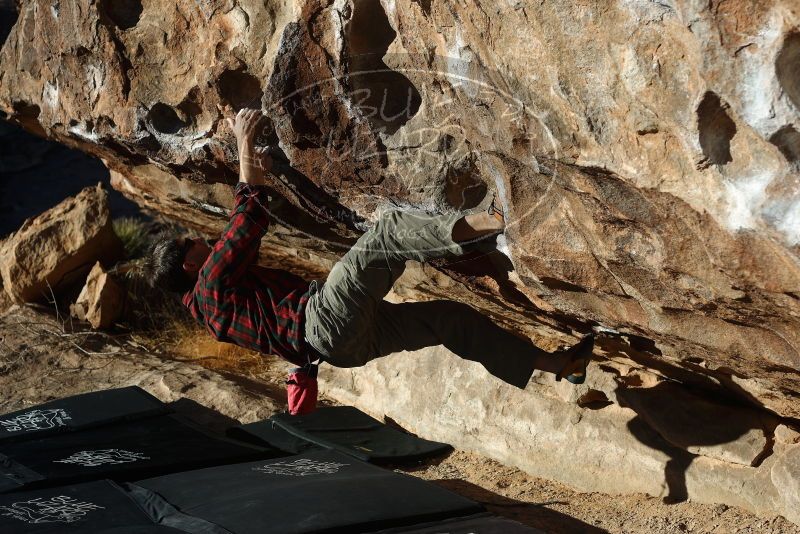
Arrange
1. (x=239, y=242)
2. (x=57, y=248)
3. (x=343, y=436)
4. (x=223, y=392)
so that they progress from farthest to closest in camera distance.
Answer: (x=57, y=248) < (x=223, y=392) < (x=343, y=436) < (x=239, y=242)

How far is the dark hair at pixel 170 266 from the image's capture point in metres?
3.25

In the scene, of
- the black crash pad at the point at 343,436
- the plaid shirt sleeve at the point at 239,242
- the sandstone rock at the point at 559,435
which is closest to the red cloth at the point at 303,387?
the plaid shirt sleeve at the point at 239,242

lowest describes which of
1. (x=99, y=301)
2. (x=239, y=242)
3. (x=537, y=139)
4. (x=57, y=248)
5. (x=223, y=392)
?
(x=223, y=392)

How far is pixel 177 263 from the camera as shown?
3254 millimetres

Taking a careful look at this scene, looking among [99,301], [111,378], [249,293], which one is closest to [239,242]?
[249,293]

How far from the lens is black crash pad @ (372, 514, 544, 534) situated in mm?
2758

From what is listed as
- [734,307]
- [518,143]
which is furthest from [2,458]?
[734,307]

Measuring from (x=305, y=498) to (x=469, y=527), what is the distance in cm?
51

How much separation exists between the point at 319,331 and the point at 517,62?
1.15 metres

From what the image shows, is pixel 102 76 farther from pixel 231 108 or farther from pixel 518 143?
pixel 518 143

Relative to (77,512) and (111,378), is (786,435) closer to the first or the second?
(77,512)

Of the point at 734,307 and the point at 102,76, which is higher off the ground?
the point at 102,76

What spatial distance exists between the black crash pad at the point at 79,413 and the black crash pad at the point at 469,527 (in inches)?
71.6

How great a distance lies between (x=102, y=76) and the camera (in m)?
3.75
